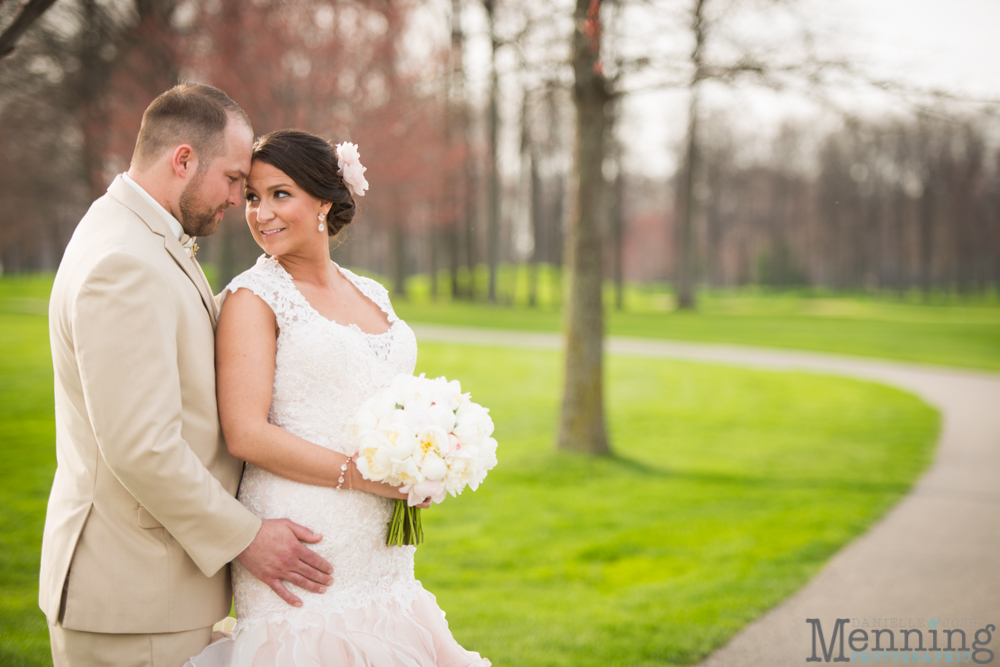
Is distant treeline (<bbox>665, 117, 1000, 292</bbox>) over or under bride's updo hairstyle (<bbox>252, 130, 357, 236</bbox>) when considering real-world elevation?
over

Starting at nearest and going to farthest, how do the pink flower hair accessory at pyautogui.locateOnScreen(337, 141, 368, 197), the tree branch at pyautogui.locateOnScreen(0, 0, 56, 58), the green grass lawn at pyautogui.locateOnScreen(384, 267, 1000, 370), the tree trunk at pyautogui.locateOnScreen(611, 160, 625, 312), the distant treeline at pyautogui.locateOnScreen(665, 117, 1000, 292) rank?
the pink flower hair accessory at pyautogui.locateOnScreen(337, 141, 368, 197) < the tree branch at pyautogui.locateOnScreen(0, 0, 56, 58) < the green grass lawn at pyautogui.locateOnScreen(384, 267, 1000, 370) < the tree trunk at pyautogui.locateOnScreen(611, 160, 625, 312) < the distant treeline at pyautogui.locateOnScreen(665, 117, 1000, 292)

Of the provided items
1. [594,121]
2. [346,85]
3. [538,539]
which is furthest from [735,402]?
[346,85]

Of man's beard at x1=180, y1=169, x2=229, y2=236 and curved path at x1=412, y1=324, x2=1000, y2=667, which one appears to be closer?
man's beard at x1=180, y1=169, x2=229, y2=236

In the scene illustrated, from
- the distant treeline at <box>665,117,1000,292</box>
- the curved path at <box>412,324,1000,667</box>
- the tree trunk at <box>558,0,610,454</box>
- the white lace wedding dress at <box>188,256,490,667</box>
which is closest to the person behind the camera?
the white lace wedding dress at <box>188,256,490,667</box>

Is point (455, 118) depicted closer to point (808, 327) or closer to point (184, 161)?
point (184, 161)

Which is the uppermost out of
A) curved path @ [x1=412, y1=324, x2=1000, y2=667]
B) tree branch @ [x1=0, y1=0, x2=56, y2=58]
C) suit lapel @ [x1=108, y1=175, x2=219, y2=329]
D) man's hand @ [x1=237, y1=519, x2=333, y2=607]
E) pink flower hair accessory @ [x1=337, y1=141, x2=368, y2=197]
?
tree branch @ [x1=0, y1=0, x2=56, y2=58]

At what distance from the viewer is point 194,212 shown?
2314 millimetres

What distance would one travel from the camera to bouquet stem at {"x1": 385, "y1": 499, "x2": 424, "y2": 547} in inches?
99.5

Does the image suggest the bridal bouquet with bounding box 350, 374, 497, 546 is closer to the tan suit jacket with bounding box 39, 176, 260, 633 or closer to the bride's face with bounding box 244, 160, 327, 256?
the tan suit jacket with bounding box 39, 176, 260, 633

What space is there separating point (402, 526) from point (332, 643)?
438 mm

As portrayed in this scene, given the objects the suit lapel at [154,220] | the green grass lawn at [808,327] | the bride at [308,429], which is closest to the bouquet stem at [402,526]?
the bride at [308,429]

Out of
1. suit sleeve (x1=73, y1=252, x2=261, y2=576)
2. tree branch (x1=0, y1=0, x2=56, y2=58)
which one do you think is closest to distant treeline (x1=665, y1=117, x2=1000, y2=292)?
tree branch (x1=0, y1=0, x2=56, y2=58)

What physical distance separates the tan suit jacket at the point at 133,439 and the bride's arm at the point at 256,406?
6cm

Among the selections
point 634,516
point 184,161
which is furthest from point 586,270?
point 184,161
